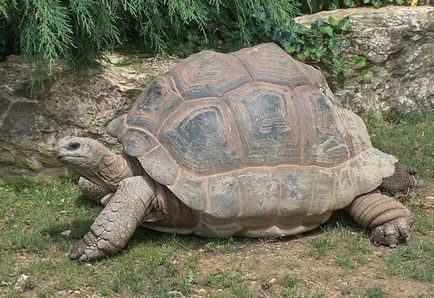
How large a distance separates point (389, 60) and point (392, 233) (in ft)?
9.47

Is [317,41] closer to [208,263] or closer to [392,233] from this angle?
[392,233]

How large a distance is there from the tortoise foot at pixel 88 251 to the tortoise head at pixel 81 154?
0.47 metres

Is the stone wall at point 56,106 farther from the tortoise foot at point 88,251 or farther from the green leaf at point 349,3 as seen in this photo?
the green leaf at point 349,3

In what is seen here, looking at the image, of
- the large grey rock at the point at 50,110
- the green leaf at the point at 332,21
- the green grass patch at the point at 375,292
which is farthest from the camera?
the green leaf at the point at 332,21

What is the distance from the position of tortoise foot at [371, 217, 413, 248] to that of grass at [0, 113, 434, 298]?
5 cm

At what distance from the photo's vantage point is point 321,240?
16.8ft

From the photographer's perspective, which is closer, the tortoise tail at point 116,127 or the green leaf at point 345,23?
the tortoise tail at point 116,127

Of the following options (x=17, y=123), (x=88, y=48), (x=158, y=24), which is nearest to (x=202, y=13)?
(x=158, y=24)

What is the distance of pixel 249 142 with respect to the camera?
197 inches

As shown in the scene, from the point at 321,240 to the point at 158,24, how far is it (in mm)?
2507

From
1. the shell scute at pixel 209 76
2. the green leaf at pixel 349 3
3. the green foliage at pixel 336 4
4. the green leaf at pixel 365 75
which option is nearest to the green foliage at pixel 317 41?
the green leaf at pixel 365 75

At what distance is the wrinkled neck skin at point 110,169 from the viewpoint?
5.07 meters

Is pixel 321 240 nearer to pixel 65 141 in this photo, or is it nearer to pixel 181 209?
pixel 181 209

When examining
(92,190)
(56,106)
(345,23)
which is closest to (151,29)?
(56,106)
